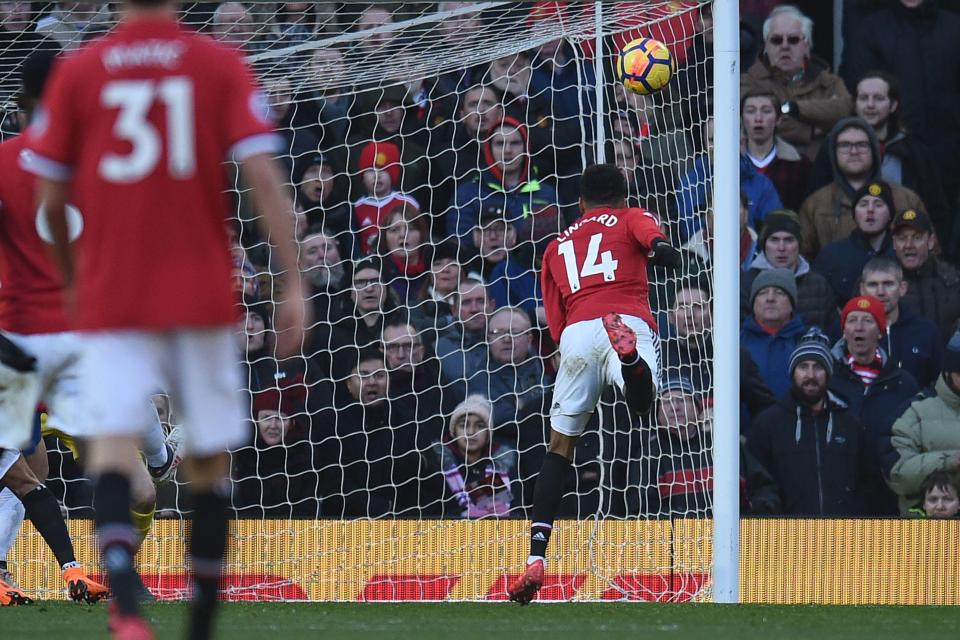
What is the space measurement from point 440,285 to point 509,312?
0.47m

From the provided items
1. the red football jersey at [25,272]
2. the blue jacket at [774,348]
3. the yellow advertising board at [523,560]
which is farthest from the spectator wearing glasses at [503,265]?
the red football jersey at [25,272]

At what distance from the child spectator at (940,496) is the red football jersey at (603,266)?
238 centimetres

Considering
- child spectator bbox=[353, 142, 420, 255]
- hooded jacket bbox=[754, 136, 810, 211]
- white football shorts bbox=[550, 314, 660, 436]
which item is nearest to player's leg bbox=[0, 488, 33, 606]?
white football shorts bbox=[550, 314, 660, 436]

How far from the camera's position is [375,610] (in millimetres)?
6527

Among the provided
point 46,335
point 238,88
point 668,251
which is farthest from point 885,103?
point 238,88

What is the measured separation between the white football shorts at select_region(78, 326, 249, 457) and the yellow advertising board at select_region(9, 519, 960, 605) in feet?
15.3

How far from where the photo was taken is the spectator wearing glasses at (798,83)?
397 inches

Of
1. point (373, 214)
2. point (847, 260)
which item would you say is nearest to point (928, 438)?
point (847, 260)

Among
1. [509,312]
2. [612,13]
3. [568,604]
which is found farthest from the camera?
[509,312]

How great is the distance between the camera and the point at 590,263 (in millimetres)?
7145

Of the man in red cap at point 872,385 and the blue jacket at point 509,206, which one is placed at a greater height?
the blue jacket at point 509,206

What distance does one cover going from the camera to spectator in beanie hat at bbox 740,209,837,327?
9539 mm

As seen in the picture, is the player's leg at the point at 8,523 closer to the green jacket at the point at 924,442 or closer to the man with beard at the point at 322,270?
the man with beard at the point at 322,270

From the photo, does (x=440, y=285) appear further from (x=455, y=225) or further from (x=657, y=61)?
(x=657, y=61)
